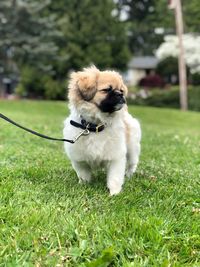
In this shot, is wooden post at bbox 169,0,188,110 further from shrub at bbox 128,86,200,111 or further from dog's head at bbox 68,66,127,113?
dog's head at bbox 68,66,127,113

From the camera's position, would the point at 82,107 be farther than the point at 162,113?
No

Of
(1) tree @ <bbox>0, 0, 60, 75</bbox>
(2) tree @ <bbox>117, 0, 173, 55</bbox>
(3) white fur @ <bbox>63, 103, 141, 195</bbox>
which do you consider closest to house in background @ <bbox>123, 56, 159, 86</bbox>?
(2) tree @ <bbox>117, 0, 173, 55</bbox>

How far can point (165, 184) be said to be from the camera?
16.5ft

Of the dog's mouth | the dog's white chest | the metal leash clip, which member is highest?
the dog's mouth

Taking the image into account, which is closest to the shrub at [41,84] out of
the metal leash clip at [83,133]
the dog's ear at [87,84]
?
the dog's ear at [87,84]

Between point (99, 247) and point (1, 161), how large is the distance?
317 cm

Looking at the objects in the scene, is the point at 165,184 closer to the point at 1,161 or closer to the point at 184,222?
the point at 184,222

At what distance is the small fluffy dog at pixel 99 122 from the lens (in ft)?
14.7

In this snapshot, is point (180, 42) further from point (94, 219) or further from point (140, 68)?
point (140, 68)

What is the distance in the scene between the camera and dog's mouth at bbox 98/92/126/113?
440cm

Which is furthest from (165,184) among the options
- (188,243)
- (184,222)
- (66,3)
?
(66,3)

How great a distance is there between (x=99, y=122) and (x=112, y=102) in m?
0.30

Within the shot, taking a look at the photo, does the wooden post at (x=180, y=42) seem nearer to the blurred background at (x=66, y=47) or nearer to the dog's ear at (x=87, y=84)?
Answer: the blurred background at (x=66, y=47)

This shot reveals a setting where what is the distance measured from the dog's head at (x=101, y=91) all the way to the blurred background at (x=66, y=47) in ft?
76.9
